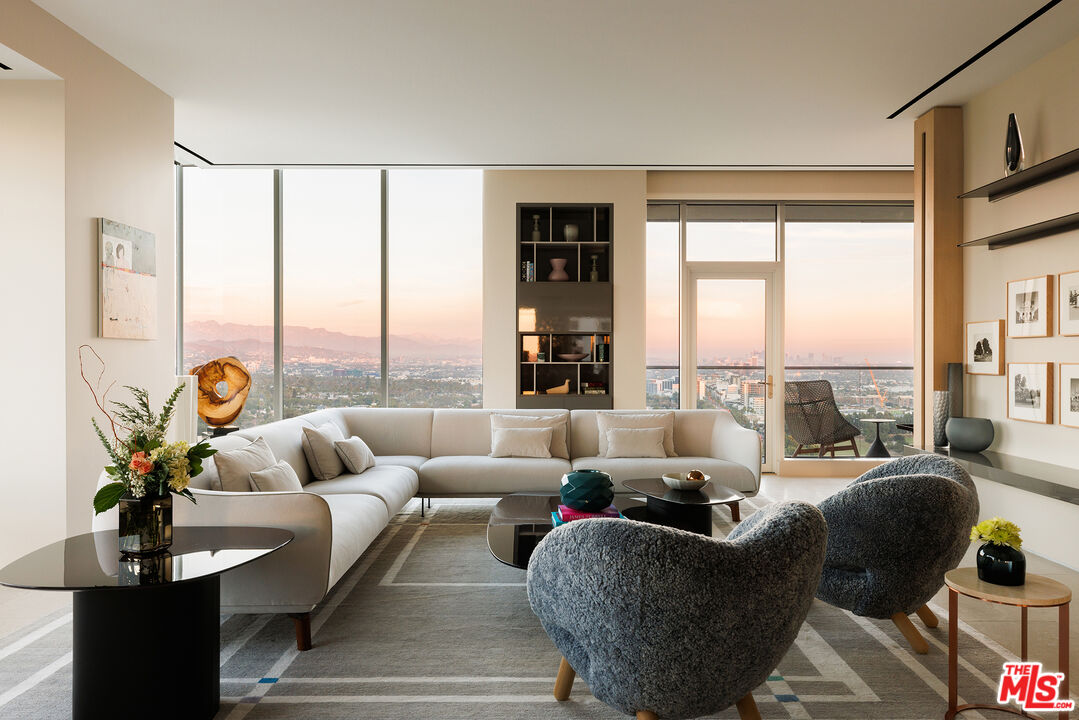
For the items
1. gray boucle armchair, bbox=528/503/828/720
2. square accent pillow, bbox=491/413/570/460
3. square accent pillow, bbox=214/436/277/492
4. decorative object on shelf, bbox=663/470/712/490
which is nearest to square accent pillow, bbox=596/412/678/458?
square accent pillow, bbox=491/413/570/460

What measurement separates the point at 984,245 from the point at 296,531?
446cm

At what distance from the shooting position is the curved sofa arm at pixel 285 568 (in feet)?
8.24

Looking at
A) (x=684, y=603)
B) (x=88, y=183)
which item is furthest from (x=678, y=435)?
(x=88, y=183)

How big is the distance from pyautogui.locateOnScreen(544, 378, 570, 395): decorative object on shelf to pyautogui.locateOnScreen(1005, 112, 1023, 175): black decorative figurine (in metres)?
4.00

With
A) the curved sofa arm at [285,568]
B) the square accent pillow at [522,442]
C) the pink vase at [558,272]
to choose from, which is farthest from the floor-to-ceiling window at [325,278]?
the curved sofa arm at [285,568]

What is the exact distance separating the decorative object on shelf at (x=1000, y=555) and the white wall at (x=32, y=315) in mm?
4035

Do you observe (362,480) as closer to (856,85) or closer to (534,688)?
(534,688)

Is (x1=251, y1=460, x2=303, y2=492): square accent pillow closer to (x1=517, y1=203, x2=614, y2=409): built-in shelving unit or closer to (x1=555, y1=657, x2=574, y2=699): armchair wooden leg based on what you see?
(x1=555, y1=657, x2=574, y2=699): armchair wooden leg

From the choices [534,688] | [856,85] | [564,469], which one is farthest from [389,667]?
[856,85]

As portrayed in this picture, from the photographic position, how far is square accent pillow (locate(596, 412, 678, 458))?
4977 mm

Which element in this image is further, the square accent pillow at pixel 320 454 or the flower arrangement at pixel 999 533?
the square accent pillow at pixel 320 454

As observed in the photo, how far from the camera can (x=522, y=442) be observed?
484 cm

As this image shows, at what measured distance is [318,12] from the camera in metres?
3.31

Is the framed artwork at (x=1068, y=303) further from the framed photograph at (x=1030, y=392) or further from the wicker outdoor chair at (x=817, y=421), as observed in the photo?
the wicker outdoor chair at (x=817, y=421)
